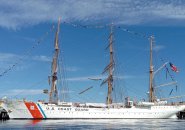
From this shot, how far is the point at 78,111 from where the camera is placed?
117938 millimetres

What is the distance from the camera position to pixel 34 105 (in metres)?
110

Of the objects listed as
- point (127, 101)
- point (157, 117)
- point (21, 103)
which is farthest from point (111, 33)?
point (21, 103)

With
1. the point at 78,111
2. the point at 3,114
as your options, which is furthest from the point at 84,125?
the point at 3,114

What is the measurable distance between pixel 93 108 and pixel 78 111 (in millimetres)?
5407

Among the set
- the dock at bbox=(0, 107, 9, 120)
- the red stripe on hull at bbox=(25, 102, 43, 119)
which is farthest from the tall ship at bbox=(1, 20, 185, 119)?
the dock at bbox=(0, 107, 9, 120)

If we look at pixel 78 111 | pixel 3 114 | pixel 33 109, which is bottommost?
pixel 3 114

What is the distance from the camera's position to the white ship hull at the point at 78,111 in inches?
4296

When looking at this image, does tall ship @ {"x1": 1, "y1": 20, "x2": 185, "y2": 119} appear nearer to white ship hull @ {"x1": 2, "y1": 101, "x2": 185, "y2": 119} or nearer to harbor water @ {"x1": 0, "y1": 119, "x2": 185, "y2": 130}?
white ship hull @ {"x1": 2, "y1": 101, "x2": 185, "y2": 119}

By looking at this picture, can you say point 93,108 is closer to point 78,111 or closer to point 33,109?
point 78,111

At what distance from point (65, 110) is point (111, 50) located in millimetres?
29788

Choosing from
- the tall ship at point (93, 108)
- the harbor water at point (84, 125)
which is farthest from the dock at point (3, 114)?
the harbor water at point (84, 125)

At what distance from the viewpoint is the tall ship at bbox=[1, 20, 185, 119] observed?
4313 inches

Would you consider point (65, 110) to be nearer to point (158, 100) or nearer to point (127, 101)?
point (127, 101)

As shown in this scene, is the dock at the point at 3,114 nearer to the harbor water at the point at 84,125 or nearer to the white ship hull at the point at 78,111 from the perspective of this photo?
the white ship hull at the point at 78,111
